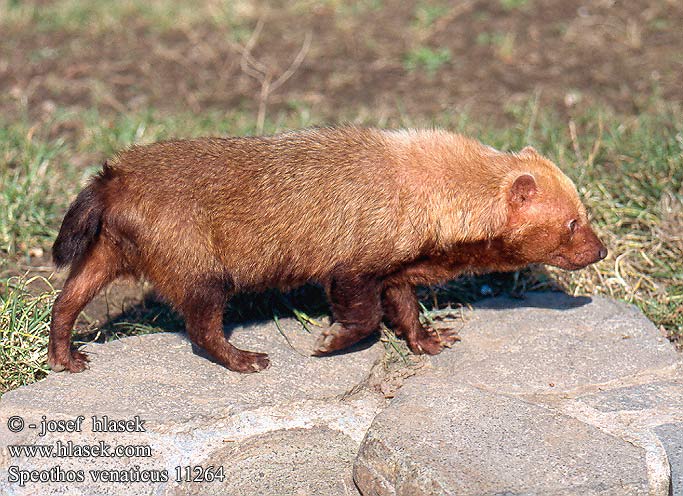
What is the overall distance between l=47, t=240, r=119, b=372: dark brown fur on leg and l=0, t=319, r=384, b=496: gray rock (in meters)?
0.08

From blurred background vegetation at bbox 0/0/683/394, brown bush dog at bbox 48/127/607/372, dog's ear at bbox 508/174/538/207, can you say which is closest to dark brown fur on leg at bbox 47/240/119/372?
brown bush dog at bbox 48/127/607/372

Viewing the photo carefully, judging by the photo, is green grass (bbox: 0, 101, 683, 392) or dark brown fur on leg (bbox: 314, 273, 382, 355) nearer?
dark brown fur on leg (bbox: 314, 273, 382, 355)

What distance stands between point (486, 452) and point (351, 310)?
1195mm

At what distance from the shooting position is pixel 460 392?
181 inches

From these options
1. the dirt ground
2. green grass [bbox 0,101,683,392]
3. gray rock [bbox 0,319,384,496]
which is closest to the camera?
gray rock [bbox 0,319,384,496]

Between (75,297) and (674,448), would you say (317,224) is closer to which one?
(75,297)

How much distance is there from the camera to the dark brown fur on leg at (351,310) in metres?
4.98

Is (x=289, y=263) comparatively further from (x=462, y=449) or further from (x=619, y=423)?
(x=619, y=423)

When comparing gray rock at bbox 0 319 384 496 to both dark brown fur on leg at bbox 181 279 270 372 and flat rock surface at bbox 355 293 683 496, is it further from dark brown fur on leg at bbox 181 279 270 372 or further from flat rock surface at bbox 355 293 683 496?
flat rock surface at bbox 355 293 683 496

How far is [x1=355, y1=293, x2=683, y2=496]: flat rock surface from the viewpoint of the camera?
3.99m

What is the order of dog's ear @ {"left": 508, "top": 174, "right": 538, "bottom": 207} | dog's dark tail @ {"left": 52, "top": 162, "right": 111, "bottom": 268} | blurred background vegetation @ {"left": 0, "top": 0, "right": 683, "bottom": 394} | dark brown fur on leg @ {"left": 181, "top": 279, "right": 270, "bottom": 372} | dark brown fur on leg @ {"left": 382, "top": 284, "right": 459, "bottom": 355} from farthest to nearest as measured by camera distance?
blurred background vegetation @ {"left": 0, "top": 0, "right": 683, "bottom": 394} < dark brown fur on leg @ {"left": 382, "top": 284, "right": 459, "bottom": 355} < dog's ear @ {"left": 508, "top": 174, "right": 538, "bottom": 207} < dark brown fur on leg @ {"left": 181, "top": 279, "right": 270, "bottom": 372} < dog's dark tail @ {"left": 52, "top": 162, "right": 111, "bottom": 268}

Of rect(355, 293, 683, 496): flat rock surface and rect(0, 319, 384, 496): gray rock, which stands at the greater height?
rect(355, 293, 683, 496): flat rock surface

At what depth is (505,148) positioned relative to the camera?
696 centimetres

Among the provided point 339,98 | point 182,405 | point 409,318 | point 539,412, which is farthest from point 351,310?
point 339,98
